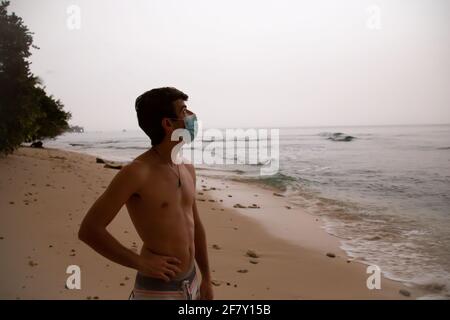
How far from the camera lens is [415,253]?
6344mm

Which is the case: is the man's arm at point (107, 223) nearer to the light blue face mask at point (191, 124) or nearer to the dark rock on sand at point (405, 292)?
the light blue face mask at point (191, 124)

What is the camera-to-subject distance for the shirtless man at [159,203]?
6.40 ft

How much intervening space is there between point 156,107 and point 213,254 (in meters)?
4.02

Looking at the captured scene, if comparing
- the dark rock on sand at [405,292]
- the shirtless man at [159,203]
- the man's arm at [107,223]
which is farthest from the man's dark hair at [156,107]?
the dark rock on sand at [405,292]

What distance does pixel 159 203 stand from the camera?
212cm

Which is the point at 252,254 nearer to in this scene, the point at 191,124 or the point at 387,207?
the point at 191,124

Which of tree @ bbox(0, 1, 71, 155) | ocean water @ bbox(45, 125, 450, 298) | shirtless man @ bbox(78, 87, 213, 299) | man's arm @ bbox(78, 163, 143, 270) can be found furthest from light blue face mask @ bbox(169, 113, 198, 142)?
tree @ bbox(0, 1, 71, 155)

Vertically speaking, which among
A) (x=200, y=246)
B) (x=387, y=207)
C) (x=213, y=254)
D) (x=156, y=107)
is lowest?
(x=387, y=207)

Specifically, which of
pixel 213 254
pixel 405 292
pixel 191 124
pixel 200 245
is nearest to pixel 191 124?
pixel 191 124

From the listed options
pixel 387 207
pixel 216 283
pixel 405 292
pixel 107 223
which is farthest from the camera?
pixel 387 207

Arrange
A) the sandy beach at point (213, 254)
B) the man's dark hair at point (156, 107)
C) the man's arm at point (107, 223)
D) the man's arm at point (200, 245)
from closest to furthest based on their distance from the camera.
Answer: the man's arm at point (107, 223) < the man's dark hair at point (156, 107) < the man's arm at point (200, 245) < the sandy beach at point (213, 254)

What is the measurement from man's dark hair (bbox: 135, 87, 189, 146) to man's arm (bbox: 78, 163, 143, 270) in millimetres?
359

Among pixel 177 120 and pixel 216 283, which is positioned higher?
pixel 177 120
